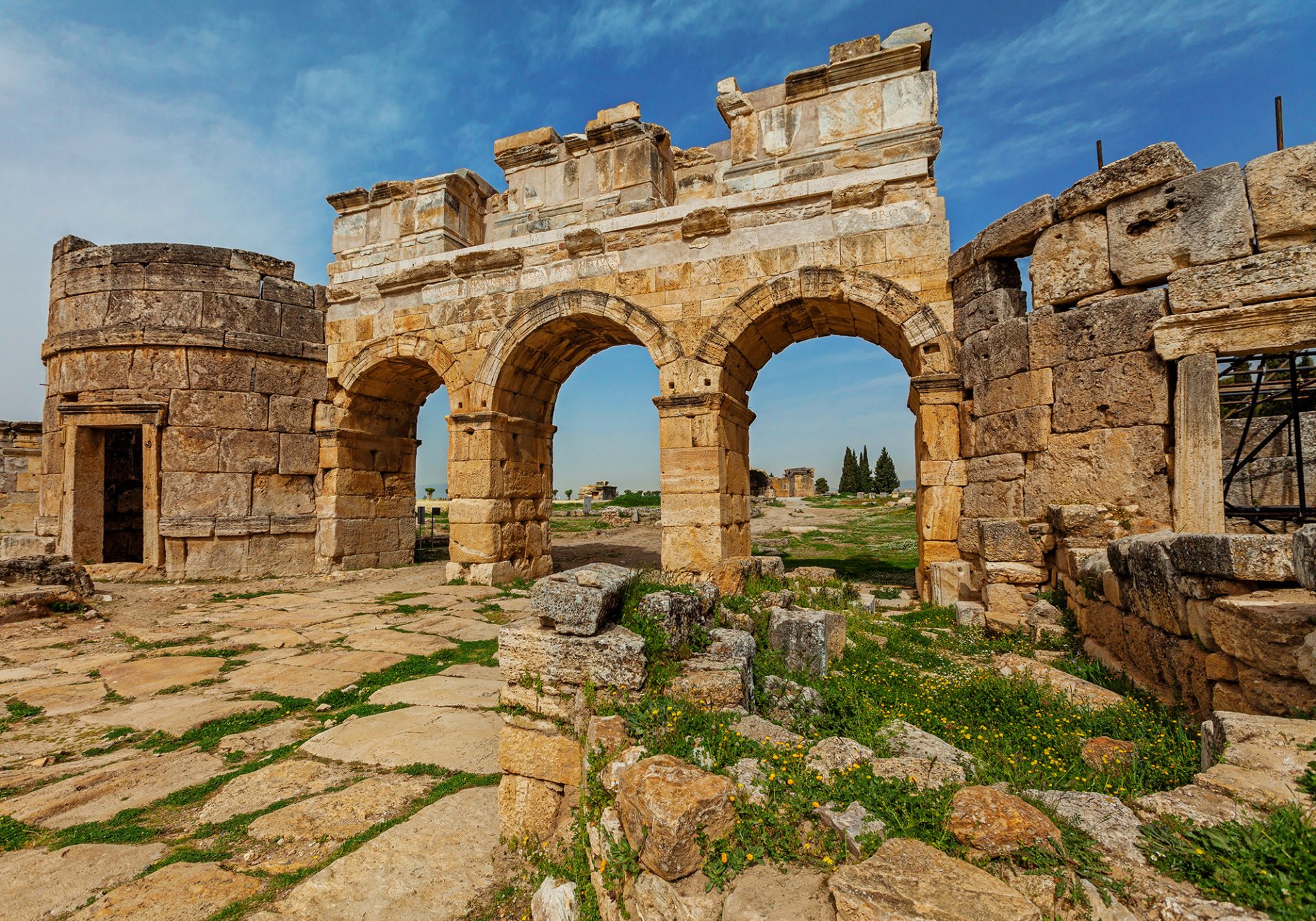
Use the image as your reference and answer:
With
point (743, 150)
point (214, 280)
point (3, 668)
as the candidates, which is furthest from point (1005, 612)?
point (214, 280)

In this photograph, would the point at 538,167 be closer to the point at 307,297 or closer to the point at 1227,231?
the point at 307,297

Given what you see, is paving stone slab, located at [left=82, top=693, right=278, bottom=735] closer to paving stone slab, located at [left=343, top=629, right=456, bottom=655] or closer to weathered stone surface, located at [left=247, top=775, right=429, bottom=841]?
paving stone slab, located at [left=343, top=629, right=456, bottom=655]

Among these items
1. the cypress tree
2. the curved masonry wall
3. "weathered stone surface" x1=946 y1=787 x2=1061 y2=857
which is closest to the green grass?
"weathered stone surface" x1=946 y1=787 x2=1061 y2=857

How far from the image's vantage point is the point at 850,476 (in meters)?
42.2

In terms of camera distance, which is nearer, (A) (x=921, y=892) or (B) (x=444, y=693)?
(A) (x=921, y=892)

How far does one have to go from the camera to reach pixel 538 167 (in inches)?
415

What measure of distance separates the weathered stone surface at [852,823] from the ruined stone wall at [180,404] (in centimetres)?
1101

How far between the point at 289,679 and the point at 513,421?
18.6ft

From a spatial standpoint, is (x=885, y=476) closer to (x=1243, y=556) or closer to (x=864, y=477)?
(x=864, y=477)

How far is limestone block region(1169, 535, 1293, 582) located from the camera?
2.96 metres

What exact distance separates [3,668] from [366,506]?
6.10m

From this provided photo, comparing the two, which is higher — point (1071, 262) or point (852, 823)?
point (1071, 262)

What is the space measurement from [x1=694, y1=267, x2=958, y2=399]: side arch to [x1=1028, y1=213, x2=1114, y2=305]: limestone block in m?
1.24

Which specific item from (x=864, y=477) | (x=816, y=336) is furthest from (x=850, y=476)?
(x=816, y=336)
